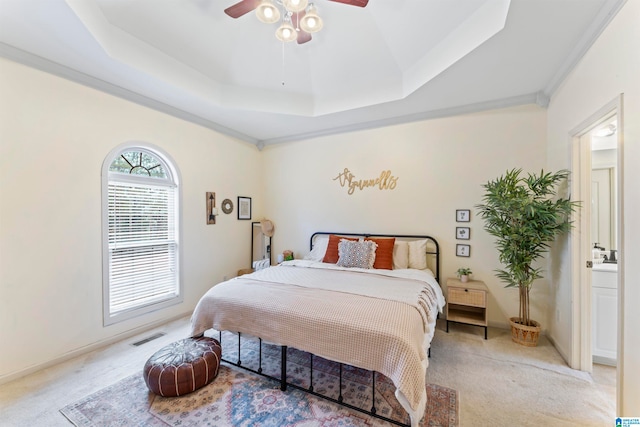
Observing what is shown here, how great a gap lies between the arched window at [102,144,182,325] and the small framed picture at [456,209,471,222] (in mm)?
3836

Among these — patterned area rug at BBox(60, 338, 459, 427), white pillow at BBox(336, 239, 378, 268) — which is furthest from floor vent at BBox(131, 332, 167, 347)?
white pillow at BBox(336, 239, 378, 268)

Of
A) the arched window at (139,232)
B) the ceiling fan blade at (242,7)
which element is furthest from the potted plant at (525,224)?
the arched window at (139,232)

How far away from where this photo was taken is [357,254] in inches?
133

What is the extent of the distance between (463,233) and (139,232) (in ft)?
13.7

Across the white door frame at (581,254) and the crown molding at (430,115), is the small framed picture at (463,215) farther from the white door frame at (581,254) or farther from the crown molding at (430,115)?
the crown molding at (430,115)

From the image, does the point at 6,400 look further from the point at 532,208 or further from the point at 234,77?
the point at 532,208

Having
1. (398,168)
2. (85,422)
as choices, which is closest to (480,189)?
(398,168)

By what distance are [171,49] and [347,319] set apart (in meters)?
3.16

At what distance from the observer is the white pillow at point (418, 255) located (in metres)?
3.40

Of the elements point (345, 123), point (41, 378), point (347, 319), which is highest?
point (345, 123)

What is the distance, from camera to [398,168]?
12.6 feet

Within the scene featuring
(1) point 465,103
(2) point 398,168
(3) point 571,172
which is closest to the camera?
(3) point 571,172

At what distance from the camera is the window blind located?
2967mm

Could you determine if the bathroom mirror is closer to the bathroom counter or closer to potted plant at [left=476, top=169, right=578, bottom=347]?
potted plant at [left=476, top=169, right=578, bottom=347]
